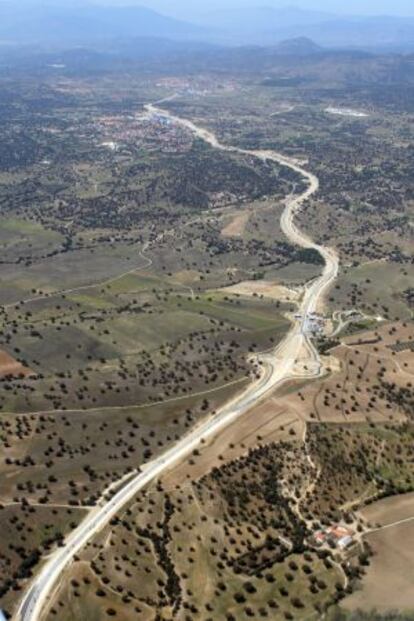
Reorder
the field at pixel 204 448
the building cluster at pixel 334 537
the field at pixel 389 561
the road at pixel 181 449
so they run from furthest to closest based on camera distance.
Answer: the building cluster at pixel 334 537 → the field at pixel 204 448 → the field at pixel 389 561 → the road at pixel 181 449

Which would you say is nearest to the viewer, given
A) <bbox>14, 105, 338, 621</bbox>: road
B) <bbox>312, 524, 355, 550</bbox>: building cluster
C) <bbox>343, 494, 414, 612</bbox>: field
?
<bbox>14, 105, 338, 621</bbox>: road

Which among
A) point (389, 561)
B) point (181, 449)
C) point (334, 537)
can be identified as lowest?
point (389, 561)

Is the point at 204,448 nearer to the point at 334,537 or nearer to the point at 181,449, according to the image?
the point at 181,449

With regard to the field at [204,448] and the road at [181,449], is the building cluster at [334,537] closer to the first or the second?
the field at [204,448]

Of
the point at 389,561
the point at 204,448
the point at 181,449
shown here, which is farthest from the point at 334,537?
→ the point at 181,449

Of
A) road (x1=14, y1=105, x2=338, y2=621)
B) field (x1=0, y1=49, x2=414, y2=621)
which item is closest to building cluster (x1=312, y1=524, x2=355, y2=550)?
field (x1=0, y1=49, x2=414, y2=621)

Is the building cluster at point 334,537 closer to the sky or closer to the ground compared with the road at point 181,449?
closer to the ground

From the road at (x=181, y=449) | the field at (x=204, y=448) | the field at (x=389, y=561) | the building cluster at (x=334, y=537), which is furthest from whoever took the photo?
the building cluster at (x=334, y=537)

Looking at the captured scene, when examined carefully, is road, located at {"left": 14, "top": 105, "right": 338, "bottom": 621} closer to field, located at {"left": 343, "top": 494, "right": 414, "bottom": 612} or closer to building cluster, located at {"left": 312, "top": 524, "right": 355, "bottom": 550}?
building cluster, located at {"left": 312, "top": 524, "right": 355, "bottom": 550}

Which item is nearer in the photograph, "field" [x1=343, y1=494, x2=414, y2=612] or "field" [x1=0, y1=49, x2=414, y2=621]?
"field" [x1=343, y1=494, x2=414, y2=612]

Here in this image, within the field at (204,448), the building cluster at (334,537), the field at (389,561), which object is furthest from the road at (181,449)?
the field at (389,561)

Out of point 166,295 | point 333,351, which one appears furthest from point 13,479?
point 166,295
